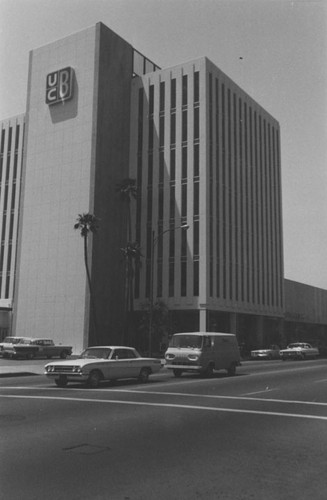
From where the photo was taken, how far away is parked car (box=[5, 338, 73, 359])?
40.7m

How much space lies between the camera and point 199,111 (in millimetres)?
56531

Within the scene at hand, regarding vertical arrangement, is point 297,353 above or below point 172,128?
below

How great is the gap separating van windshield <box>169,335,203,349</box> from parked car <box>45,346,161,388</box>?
6.34 ft

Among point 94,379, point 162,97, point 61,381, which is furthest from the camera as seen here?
point 162,97

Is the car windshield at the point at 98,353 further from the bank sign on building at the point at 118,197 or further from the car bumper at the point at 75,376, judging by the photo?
the bank sign on building at the point at 118,197

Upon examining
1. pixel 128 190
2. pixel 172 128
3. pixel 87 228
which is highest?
pixel 172 128

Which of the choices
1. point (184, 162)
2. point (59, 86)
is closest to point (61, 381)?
point (184, 162)

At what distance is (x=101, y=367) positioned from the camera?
17.7 metres

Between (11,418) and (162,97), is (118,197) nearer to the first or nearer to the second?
(162,97)

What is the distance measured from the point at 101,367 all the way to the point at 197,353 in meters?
4.97

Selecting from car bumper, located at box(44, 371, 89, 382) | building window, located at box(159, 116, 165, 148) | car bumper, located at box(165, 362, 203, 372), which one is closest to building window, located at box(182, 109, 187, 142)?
building window, located at box(159, 116, 165, 148)

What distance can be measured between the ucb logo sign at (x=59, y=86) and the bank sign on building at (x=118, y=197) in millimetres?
146

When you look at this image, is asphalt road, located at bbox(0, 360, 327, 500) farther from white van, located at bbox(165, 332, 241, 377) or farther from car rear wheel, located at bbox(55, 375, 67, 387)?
white van, located at bbox(165, 332, 241, 377)

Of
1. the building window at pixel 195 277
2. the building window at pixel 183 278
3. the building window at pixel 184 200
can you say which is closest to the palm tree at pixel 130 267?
the building window at pixel 183 278
